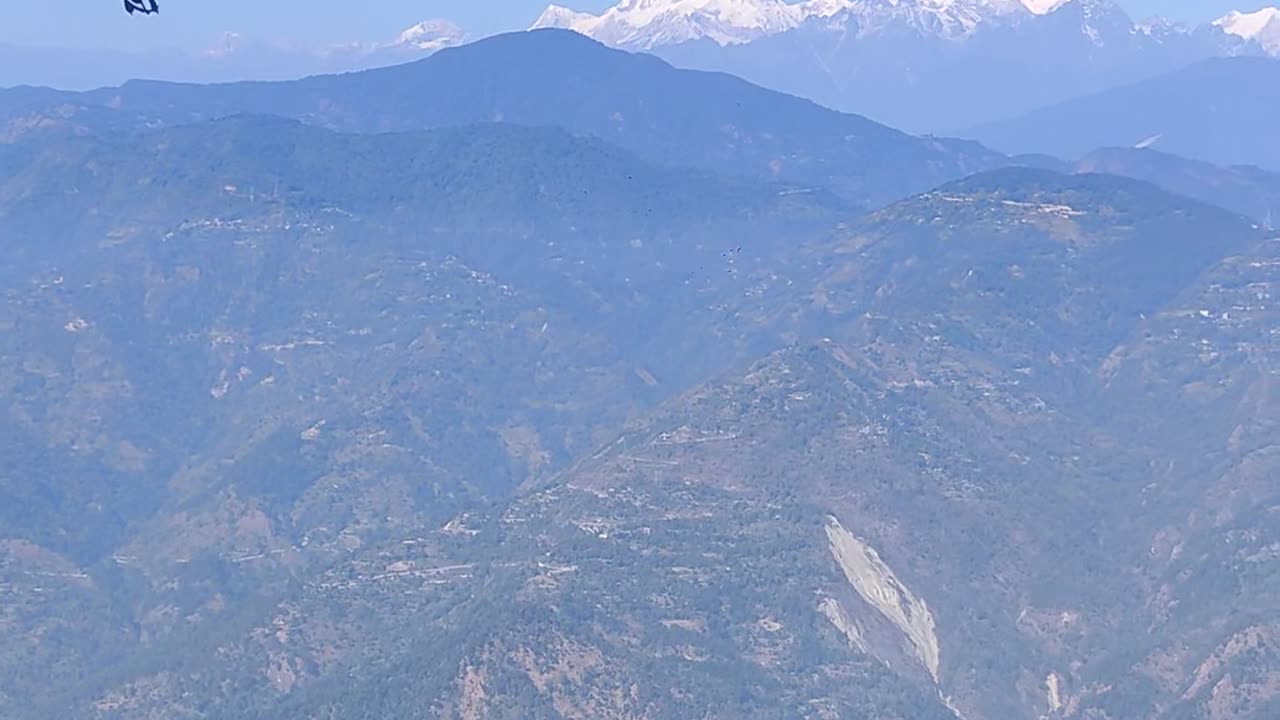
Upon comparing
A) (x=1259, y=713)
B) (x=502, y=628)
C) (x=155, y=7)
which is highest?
(x=155, y=7)

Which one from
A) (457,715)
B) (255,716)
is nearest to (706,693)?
(457,715)

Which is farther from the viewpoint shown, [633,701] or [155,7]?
[633,701]

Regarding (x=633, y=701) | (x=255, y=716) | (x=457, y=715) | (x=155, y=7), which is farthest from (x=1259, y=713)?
(x=155, y=7)

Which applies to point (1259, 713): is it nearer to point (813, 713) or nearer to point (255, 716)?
point (813, 713)

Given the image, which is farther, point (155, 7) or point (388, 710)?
point (388, 710)

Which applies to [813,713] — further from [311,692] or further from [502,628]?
[311,692]

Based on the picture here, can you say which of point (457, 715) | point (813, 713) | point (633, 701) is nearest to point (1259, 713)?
point (813, 713)

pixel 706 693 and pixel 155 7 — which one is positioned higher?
pixel 155 7

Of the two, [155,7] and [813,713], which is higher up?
[155,7]
